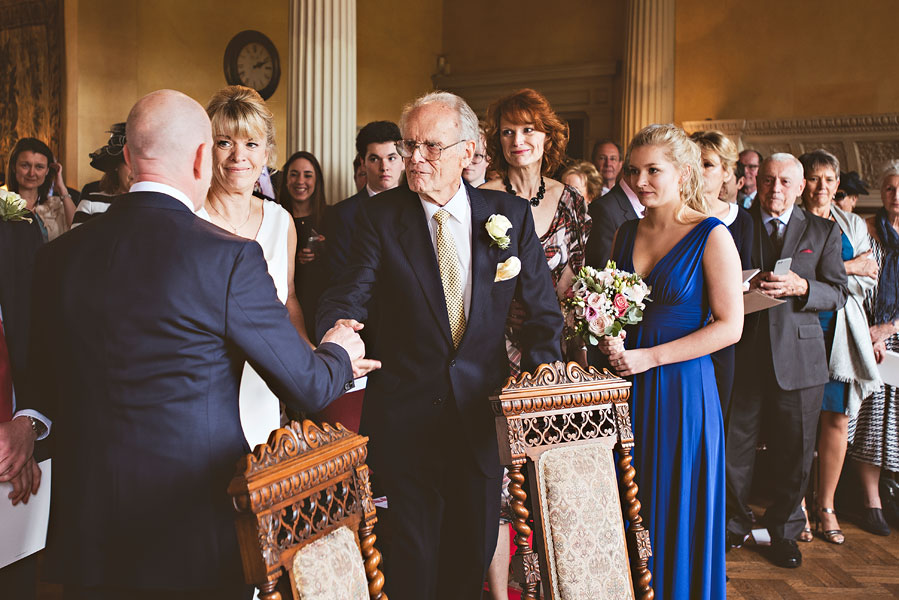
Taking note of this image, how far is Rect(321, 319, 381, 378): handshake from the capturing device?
2.03 meters

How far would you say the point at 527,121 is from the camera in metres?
3.05

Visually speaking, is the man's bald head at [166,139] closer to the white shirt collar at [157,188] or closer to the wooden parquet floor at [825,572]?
the white shirt collar at [157,188]

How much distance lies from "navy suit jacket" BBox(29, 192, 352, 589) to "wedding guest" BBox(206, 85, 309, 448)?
996 mm

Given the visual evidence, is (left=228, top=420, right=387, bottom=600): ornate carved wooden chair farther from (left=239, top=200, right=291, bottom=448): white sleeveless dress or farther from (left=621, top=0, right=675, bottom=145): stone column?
(left=621, top=0, right=675, bottom=145): stone column

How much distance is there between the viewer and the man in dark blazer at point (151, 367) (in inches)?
61.2

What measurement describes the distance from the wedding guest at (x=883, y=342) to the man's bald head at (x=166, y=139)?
4.10 meters

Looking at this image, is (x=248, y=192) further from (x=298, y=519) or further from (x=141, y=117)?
(x=298, y=519)

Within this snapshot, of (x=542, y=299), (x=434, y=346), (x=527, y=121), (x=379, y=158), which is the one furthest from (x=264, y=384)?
(x=379, y=158)

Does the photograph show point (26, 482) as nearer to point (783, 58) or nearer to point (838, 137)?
point (838, 137)

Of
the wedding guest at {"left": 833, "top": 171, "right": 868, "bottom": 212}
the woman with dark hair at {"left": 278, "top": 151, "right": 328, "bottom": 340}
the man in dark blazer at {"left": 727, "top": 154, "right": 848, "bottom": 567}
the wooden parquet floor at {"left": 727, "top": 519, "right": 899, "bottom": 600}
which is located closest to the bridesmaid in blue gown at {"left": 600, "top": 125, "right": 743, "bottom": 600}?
the wooden parquet floor at {"left": 727, "top": 519, "right": 899, "bottom": 600}

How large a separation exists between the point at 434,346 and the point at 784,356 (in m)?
2.41

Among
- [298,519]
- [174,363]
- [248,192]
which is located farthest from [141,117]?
[248,192]

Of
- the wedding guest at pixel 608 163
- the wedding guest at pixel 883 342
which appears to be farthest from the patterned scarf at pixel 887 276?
the wedding guest at pixel 608 163

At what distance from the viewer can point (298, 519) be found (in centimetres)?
149
